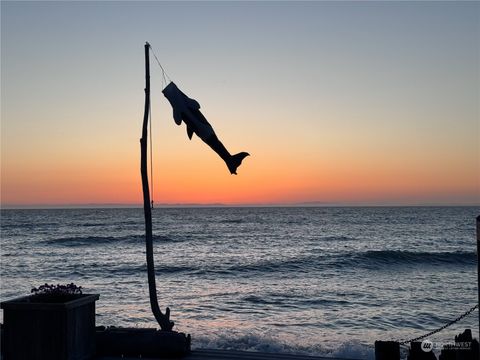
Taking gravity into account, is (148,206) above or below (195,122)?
below

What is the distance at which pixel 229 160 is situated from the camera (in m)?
9.23

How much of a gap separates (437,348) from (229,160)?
10.3 m

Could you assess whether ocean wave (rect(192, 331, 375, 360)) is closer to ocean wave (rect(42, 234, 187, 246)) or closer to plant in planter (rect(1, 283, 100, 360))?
plant in planter (rect(1, 283, 100, 360))

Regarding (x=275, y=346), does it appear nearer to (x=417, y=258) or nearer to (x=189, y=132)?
(x=189, y=132)

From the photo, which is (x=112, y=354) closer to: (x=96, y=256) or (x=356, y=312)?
(x=356, y=312)

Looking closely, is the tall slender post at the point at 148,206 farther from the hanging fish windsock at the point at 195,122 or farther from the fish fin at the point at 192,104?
the fish fin at the point at 192,104

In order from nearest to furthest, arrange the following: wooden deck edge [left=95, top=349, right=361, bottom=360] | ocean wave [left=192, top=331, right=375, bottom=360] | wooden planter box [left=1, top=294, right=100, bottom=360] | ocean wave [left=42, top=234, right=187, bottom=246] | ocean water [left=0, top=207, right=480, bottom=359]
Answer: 1. wooden planter box [left=1, top=294, right=100, bottom=360]
2. wooden deck edge [left=95, top=349, right=361, bottom=360]
3. ocean wave [left=192, top=331, right=375, bottom=360]
4. ocean water [left=0, top=207, right=480, bottom=359]
5. ocean wave [left=42, top=234, right=187, bottom=246]

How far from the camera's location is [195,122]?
946 centimetres

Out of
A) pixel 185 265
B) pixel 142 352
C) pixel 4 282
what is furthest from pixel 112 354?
pixel 185 265

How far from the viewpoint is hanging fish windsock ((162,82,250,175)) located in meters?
9.23

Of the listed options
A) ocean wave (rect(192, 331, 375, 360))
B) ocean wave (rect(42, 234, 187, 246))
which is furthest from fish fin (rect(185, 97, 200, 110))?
ocean wave (rect(42, 234, 187, 246))

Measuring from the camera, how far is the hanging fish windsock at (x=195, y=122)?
30.3 feet

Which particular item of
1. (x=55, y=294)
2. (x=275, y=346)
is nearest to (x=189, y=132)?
(x=55, y=294)

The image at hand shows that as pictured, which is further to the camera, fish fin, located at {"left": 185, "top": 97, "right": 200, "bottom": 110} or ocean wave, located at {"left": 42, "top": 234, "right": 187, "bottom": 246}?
ocean wave, located at {"left": 42, "top": 234, "right": 187, "bottom": 246}
